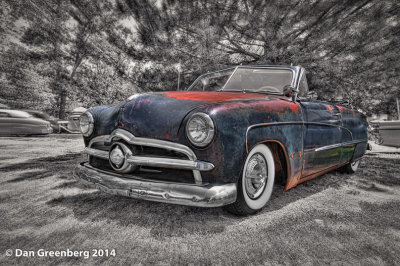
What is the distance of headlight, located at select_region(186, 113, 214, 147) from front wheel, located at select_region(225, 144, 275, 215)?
36cm

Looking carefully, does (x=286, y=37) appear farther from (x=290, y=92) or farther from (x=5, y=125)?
(x=5, y=125)

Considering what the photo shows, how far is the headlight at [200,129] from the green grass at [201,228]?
59cm

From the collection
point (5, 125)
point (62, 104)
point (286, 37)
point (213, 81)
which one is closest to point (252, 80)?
point (213, 81)

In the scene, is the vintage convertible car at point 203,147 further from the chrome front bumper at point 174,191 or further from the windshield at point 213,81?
the windshield at point 213,81

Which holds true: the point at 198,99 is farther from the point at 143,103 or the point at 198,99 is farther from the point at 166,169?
the point at 166,169

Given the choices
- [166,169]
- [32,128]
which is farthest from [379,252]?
[32,128]

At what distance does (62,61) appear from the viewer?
11.0 metres

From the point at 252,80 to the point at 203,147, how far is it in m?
1.41

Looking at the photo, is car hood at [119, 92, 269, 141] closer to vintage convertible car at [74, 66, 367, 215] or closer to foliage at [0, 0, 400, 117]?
vintage convertible car at [74, 66, 367, 215]

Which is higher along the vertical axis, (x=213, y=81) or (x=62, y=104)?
(x=62, y=104)

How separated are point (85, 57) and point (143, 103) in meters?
9.84

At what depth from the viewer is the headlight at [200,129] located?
1639 mm

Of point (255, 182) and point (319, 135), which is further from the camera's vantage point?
point (319, 135)

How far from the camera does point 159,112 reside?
6.11ft
